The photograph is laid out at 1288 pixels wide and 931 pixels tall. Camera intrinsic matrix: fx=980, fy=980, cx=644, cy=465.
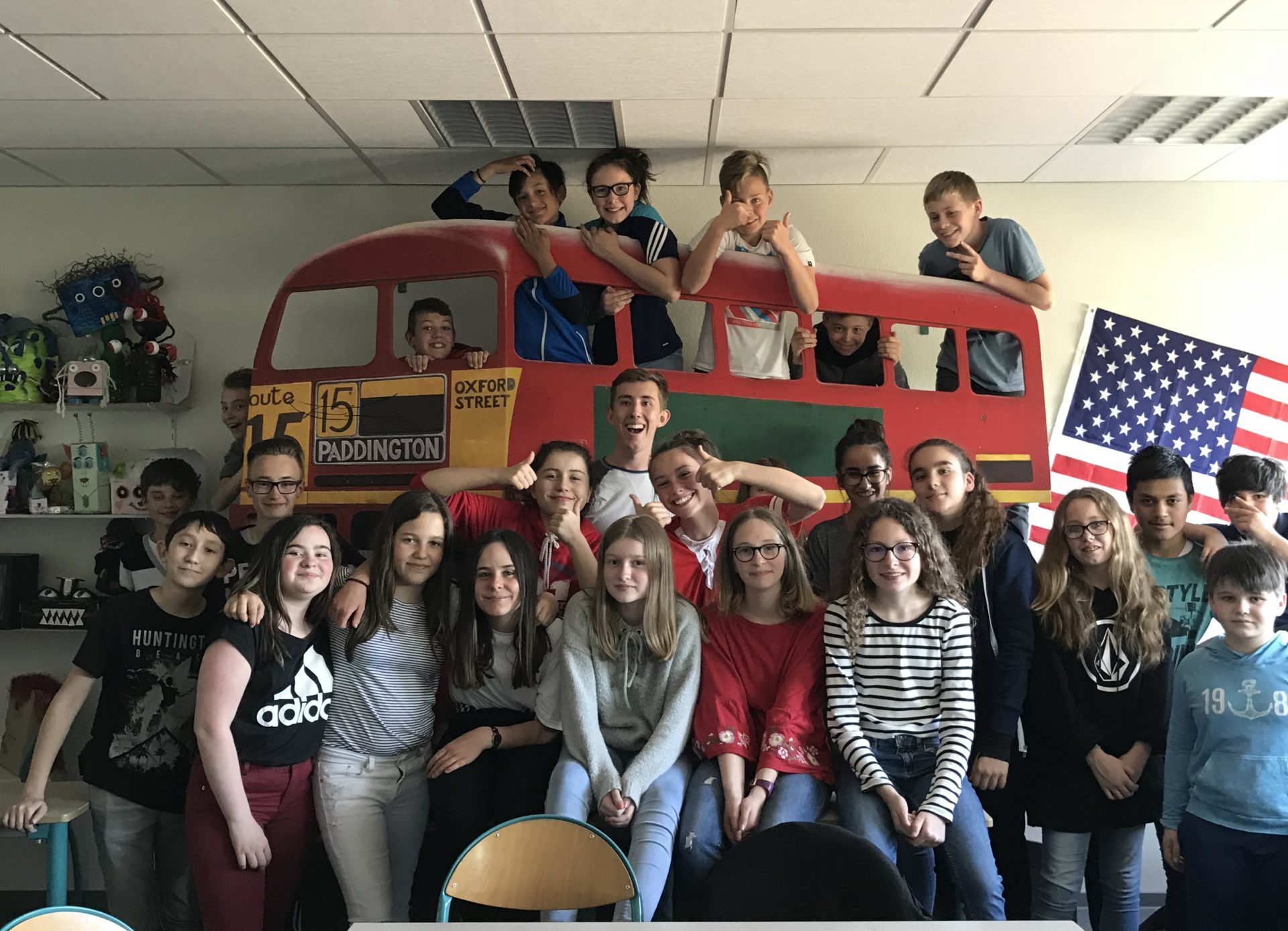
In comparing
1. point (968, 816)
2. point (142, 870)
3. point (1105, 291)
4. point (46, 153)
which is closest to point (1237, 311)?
point (1105, 291)

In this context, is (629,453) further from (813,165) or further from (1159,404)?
(1159,404)

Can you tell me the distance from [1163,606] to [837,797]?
1.04m

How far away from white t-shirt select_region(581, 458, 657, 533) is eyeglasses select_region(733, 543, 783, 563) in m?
0.60

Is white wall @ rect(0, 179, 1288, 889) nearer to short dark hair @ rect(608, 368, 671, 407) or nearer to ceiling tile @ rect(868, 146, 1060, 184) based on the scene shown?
ceiling tile @ rect(868, 146, 1060, 184)

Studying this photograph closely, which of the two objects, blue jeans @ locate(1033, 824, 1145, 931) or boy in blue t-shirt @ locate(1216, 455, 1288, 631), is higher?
boy in blue t-shirt @ locate(1216, 455, 1288, 631)

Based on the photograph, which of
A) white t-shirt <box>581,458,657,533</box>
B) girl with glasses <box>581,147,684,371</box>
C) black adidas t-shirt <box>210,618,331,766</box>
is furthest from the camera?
girl with glasses <box>581,147,684,371</box>

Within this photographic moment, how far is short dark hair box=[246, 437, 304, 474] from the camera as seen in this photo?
3.15 m

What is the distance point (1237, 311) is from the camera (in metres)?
4.22

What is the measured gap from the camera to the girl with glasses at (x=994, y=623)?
8.52ft

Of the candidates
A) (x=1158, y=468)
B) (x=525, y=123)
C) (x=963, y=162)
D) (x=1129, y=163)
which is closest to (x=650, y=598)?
(x=1158, y=468)

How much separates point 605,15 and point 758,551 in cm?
158

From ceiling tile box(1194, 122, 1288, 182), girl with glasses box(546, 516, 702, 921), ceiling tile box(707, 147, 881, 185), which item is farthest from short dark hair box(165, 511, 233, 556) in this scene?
ceiling tile box(1194, 122, 1288, 182)

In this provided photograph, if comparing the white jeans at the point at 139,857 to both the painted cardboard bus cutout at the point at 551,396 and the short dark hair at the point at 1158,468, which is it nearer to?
the painted cardboard bus cutout at the point at 551,396

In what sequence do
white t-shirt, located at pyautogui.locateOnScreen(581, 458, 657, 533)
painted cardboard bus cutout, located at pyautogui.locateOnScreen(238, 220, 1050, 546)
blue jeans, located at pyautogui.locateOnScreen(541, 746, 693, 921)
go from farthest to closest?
painted cardboard bus cutout, located at pyautogui.locateOnScreen(238, 220, 1050, 546) < white t-shirt, located at pyautogui.locateOnScreen(581, 458, 657, 533) < blue jeans, located at pyautogui.locateOnScreen(541, 746, 693, 921)
